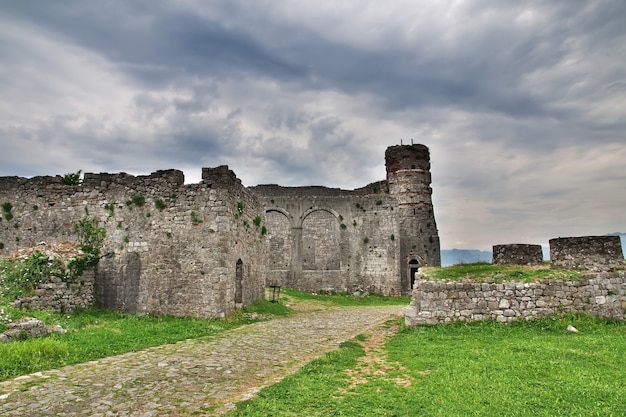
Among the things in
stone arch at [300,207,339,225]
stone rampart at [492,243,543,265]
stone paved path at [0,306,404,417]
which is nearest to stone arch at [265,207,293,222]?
stone arch at [300,207,339,225]

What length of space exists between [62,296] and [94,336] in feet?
11.3

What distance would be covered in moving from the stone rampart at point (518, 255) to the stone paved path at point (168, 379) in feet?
21.7

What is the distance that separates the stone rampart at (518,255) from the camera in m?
14.5

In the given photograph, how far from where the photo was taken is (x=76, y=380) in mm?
7281

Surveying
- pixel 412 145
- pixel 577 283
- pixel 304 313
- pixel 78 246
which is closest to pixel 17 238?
pixel 78 246

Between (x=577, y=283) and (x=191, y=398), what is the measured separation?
10.5 m

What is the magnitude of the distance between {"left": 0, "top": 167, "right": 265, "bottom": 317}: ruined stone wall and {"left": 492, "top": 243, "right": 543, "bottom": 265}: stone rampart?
362 inches

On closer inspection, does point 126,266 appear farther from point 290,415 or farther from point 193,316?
point 290,415

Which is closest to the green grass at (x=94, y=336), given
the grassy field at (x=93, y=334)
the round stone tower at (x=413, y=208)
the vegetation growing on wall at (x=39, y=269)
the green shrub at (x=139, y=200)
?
the grassy field at (x=93, y=334)

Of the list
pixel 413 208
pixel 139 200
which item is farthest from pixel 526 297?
pixel 413 208

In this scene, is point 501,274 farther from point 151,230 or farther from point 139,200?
point 139,200

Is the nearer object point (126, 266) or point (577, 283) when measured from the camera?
point (577, 283)

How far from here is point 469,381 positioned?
22.0ft

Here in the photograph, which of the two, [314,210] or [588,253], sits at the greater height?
[314,210]
